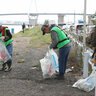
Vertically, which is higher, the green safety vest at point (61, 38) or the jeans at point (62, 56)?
the green safety vest at point (61, 38)

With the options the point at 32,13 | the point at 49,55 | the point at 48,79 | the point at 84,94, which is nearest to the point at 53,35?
the point at 49,55

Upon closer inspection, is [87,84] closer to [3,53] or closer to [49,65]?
[49,65]

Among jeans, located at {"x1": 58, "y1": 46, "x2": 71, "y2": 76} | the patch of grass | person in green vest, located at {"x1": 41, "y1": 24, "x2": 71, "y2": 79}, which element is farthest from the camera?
the patch of grass

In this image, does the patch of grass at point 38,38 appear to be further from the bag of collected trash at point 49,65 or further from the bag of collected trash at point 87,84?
the bag of collected trash at point 87,84

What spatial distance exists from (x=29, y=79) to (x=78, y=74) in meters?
1.42

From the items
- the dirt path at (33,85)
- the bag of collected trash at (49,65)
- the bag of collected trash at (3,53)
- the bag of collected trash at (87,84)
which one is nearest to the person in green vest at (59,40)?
the bag of collected trash at (49,65)

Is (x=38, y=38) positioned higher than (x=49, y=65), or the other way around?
(x=49, y=65)

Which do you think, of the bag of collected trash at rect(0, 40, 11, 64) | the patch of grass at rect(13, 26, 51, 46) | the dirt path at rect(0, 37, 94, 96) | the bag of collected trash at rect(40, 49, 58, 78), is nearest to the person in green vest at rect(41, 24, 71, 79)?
the bag of collected trash at rect(40, 49, 58, 78)

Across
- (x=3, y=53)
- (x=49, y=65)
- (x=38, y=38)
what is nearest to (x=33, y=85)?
(x=49, y=65)

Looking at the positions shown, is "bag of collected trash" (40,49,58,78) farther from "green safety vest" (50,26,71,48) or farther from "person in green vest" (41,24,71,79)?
"green safety vest" (50,26,71,48)

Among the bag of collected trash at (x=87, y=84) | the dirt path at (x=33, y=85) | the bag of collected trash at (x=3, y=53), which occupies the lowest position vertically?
the dirt path at (x=33, y=85)

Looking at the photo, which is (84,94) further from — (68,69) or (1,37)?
(1,37)

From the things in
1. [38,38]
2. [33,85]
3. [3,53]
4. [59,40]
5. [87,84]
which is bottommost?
[38,38]

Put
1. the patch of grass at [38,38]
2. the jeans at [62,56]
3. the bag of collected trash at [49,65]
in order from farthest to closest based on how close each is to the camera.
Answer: the patch of grass at [38,38]
the bag of collected trash at [49,65]
the jeans at [62,56]
